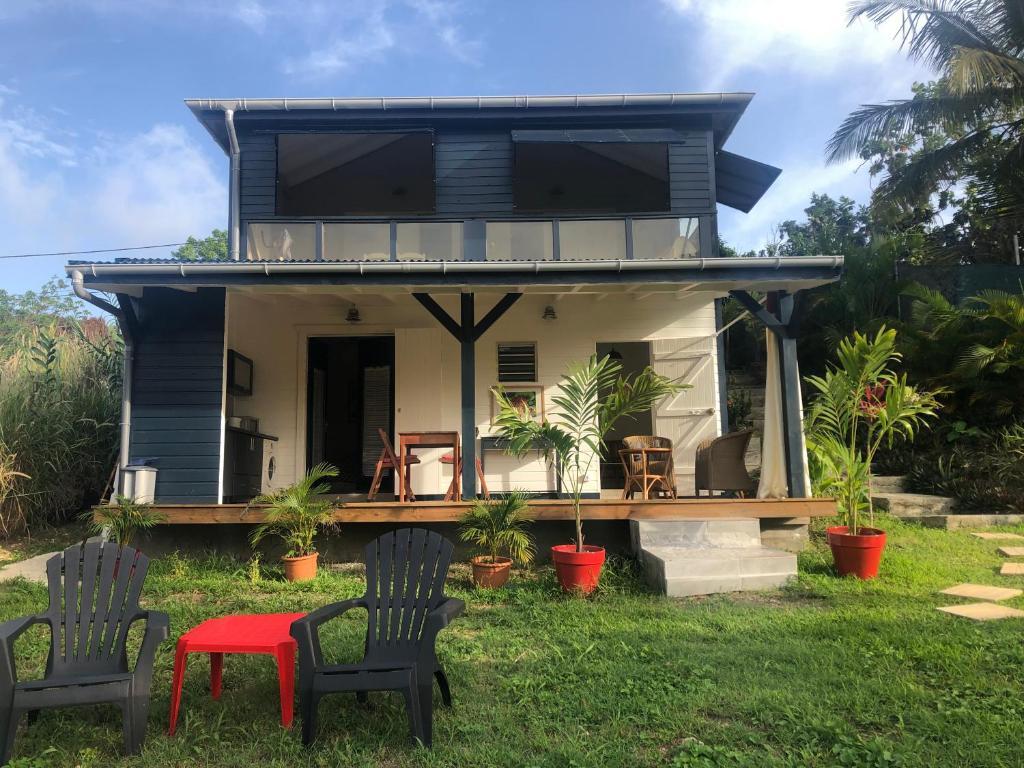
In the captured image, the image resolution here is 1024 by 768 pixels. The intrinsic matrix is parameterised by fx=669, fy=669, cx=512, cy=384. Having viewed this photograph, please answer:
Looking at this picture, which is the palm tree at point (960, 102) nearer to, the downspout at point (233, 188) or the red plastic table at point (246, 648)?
the downspout at point (233, 188)

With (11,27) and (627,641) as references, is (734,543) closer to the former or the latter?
(627,641)

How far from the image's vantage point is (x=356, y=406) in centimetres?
977

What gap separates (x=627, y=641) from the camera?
391cm

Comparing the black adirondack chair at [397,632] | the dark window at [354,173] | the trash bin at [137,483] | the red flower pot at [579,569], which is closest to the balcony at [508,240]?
the dark window at [354,173]

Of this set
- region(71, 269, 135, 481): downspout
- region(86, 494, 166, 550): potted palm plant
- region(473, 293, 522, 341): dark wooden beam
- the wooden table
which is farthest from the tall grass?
region(473, 293, 522, 341): dark wooden beam

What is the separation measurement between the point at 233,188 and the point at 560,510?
5.72 metres

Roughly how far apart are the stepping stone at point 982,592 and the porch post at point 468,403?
3811 mm

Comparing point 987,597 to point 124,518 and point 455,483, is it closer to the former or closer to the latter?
point 455,483

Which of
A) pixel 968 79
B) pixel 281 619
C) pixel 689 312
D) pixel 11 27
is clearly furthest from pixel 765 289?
pixel 11 27

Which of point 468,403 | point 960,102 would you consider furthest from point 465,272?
point 960,102

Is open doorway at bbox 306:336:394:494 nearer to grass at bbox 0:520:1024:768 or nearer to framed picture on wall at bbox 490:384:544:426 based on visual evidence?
framed picture on wall at bbox 490:384:544:426

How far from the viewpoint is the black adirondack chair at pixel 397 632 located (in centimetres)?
268

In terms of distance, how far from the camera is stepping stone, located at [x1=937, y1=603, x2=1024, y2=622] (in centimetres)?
412

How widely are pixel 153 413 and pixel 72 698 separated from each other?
4528 millimetres
